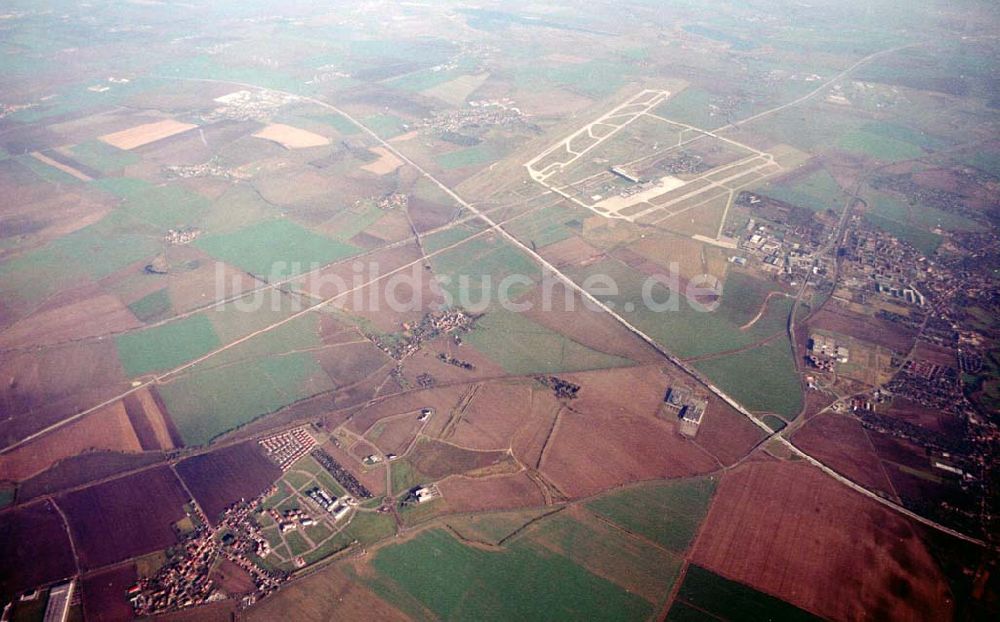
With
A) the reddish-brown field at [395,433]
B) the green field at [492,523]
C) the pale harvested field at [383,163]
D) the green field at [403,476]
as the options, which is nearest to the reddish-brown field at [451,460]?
the green field at [403,476]

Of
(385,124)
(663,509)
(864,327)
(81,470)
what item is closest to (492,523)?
(663,509)

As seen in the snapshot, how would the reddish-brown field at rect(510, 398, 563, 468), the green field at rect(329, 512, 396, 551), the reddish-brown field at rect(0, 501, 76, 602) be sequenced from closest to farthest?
the reddish-brown field at rect(0, 501, 76, 602)
the green field at rect(329, 512, 396, 551)
the reddish-brown field at rect(510, 398, 563, 468)

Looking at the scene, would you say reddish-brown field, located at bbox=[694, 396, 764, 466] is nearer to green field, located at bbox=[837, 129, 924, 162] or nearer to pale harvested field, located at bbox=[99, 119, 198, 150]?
green field, located at bbox=[837, 129, 924, 162]

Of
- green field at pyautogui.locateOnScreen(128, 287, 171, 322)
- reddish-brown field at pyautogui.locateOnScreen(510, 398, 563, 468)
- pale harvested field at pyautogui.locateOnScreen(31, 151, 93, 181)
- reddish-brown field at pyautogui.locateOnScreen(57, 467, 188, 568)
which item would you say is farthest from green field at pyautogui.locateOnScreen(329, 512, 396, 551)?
pale harvested field at pyautogui.locateOnScreen(31, 151, 93, 181)

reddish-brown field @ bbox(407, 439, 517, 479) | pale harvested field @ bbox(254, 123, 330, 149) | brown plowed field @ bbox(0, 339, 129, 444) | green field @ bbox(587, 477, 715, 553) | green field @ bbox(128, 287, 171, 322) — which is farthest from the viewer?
pale harvested field @ bbox(254, 123, 330, 149)

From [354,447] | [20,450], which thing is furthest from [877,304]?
[20,450]

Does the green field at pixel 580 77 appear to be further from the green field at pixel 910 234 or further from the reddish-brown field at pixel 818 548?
the reddish-brown field at pixel 818 548
